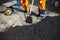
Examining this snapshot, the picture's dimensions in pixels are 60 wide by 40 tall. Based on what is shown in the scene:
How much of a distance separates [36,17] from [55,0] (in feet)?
10.5

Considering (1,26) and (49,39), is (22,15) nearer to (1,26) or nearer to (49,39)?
(1,26)

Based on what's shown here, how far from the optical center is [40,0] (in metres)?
12.2

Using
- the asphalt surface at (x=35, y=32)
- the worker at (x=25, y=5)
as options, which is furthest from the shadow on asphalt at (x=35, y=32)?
the worker at (x=25, y=5)

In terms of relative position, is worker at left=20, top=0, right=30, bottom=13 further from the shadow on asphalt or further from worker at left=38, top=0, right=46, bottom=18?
the shadow on asphalt

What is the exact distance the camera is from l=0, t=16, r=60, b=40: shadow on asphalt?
8.97 meters

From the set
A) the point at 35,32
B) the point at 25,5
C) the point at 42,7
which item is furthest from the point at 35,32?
the point at 25,5

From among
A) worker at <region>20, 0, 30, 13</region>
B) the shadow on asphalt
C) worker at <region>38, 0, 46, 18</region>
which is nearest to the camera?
the shadow on asphalt

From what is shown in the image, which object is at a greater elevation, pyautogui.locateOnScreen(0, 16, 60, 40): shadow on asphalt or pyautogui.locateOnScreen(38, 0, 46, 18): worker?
pyautogui.locateOnScreen(38, 0, 46, 18): worker

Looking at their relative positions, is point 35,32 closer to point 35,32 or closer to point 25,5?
point 35,32

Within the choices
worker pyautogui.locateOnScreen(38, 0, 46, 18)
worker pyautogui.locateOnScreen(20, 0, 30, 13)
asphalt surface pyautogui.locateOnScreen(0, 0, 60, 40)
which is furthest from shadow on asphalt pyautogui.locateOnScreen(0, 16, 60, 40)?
worker pyautogui.locateOnScreen(20, 0, 30, 13)

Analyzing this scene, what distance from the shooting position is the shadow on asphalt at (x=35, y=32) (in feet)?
29.4

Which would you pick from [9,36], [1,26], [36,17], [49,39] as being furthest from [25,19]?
[49,39]

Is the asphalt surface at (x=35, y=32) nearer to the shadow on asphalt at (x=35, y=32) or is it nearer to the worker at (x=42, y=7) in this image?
the shadow on asphalt at (x=35, y=32)

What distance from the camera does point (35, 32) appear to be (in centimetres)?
952
